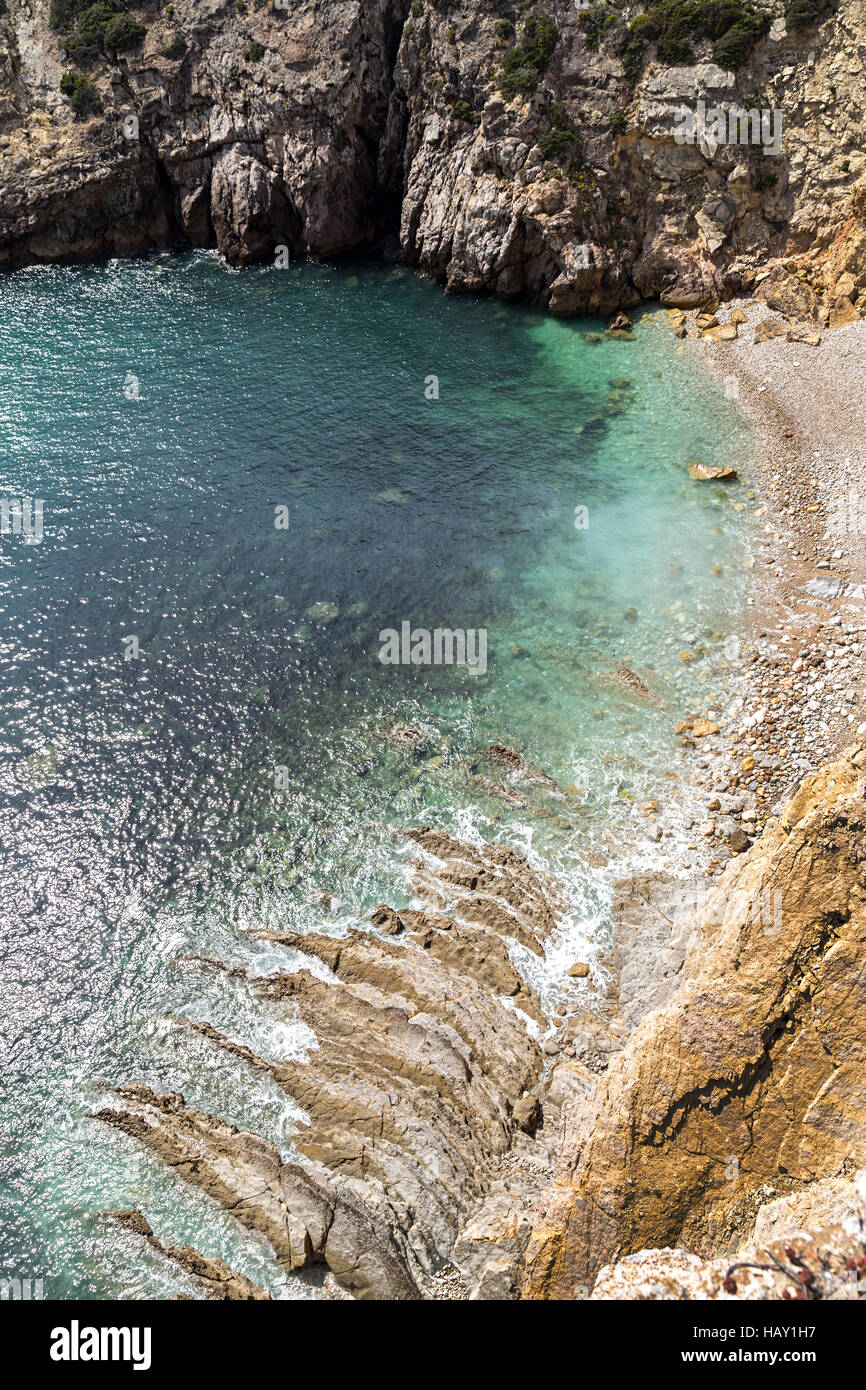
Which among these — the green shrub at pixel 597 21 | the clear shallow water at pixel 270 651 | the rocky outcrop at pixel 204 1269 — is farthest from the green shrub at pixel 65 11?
the rocky outcrop at pixel 204 1269

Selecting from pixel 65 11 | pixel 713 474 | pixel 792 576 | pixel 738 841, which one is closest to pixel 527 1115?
pixel 738 841

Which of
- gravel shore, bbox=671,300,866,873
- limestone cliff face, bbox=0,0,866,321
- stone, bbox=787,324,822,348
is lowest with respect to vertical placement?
gravel shore, bbox=671,300,866,873

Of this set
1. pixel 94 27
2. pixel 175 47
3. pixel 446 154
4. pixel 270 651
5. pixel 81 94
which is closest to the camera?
pixel 270 651

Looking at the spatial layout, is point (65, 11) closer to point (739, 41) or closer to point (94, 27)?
point (94, 27)

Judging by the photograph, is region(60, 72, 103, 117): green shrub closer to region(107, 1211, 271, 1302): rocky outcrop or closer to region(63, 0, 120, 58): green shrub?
region(63, 0, 120, 58): green shrub

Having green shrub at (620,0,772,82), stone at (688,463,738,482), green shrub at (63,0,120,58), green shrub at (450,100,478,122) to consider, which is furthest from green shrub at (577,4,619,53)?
green shrub at (63,0,120,58)
